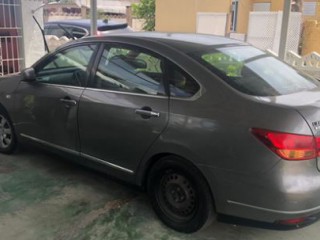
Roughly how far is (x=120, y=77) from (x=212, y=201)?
1.33 metres

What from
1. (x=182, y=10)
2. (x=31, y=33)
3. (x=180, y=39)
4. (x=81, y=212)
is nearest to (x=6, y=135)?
(x=81, y=212)

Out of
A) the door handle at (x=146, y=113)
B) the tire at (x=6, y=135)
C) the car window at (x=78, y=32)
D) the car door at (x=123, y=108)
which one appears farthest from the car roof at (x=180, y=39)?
the car window at (x=78, y=32)

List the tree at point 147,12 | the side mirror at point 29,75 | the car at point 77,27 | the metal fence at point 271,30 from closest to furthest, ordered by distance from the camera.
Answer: the side mirror at point 29,75 < the car at point 77,27 < the metal fence at point 271,30 < the tree at point 147,12

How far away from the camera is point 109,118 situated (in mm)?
3486

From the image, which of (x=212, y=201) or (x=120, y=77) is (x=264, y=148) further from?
(x=120, y=77)

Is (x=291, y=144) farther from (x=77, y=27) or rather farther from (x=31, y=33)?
(x=77, y=27)

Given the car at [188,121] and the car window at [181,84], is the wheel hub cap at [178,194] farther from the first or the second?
the car window at [181,84]

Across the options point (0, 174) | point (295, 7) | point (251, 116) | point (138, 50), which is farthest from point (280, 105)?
point (295, 7)

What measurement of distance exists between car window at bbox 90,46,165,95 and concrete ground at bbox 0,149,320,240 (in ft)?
3.42

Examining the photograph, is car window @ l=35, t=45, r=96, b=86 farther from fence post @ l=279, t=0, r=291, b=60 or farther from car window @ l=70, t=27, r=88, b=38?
car window @ l=70, t=27, r=88, b=38

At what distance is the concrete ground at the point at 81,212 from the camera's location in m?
3.20

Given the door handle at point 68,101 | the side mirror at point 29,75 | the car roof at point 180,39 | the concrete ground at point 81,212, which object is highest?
the car roof at point 180,39

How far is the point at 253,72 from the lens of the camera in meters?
3.22

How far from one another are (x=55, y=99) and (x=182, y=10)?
52.9 ft
